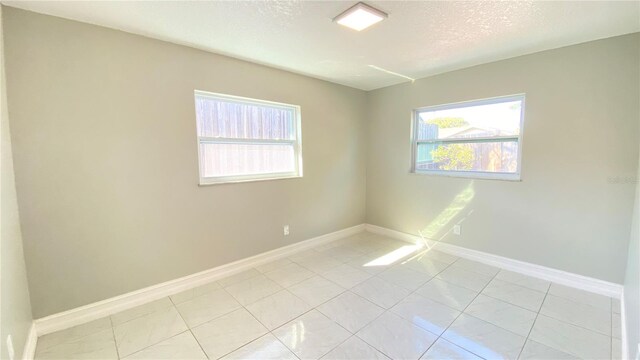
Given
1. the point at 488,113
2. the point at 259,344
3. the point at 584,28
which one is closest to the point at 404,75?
the point at 488,113

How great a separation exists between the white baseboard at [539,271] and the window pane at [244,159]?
224 cm

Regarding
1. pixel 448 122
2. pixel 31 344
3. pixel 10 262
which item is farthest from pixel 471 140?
pixel 31 344

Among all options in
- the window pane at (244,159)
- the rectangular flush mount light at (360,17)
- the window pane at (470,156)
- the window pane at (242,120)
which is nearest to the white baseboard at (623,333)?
the window pane at (470,156)

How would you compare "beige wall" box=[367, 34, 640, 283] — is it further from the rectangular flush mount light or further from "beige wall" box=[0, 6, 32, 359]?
"beige wall" box=[0, 6, 32, 359]

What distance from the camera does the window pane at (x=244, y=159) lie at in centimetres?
276

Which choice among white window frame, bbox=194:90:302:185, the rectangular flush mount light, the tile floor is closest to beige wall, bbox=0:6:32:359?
the tile floor

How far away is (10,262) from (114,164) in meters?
0.89

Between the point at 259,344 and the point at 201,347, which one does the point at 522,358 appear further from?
the point at 201,347

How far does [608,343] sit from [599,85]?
2.15 meters

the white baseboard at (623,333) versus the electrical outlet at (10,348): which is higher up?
the electrical outlet at (10,348)

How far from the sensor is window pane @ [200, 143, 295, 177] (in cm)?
276

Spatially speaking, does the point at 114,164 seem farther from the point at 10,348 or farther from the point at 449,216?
the point at 449,216

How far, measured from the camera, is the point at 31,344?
1.76 meters

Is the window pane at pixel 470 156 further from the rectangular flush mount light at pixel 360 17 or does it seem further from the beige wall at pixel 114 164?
the beige wall at pixel 114 164
